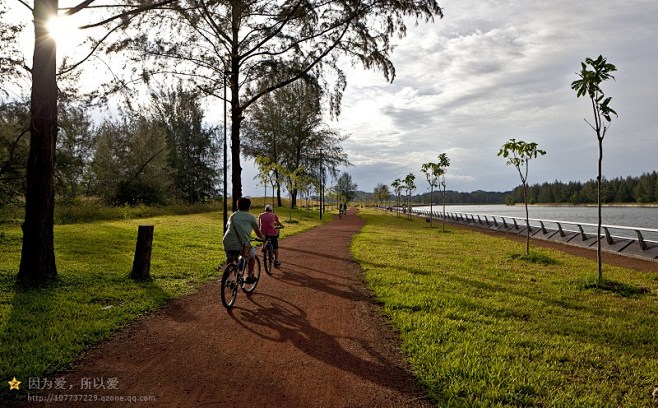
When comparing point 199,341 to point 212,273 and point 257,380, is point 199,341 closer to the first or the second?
point 257,380

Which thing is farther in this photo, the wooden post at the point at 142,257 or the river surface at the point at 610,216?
the river surface at the point at 610,216

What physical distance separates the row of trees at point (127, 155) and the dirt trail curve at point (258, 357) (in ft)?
23.9

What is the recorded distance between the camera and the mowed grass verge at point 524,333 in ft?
12.3

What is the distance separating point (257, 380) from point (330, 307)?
117 inches

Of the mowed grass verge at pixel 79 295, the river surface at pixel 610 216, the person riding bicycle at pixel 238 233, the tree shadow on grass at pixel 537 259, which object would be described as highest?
the person riding bicycle at pixel 238 233

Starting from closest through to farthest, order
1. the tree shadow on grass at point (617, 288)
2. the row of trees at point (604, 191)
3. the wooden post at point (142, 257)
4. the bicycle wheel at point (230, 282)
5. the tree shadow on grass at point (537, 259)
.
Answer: the bicycle wheel at point (230, 282)
the tree shadow on grass at point (617, 288)
the wooden post at point (142, 257)
the tree shadow on grass at point (537, 259)
the row of trees at point (604, 191)

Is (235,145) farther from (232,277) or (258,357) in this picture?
(258,357)

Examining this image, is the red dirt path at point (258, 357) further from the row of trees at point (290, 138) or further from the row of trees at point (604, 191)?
the row of trees at point (604, 191)

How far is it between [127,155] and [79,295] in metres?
28.8

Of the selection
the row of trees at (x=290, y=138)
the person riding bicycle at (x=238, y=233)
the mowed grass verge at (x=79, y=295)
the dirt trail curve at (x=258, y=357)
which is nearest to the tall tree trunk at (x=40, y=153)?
the mowed grass verge at (x=79, y=295)

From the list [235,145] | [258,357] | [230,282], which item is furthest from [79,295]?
[235,145]

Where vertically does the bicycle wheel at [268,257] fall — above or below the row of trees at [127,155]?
below

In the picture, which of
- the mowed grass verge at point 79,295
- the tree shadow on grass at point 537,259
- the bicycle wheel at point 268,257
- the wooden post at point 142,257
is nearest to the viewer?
the mowed grass verge at point 79,295

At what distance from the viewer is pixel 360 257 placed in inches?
502
